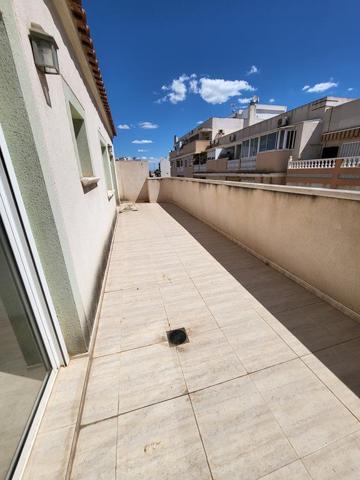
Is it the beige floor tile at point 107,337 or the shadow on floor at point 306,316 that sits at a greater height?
the beige floor tile at point 107,337

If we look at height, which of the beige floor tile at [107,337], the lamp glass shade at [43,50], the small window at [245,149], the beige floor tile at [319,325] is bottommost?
the beige floor tile at [319,325]

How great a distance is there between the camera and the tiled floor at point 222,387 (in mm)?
1298

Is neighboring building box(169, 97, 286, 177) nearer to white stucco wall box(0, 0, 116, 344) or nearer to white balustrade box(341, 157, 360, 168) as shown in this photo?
white balustrade box(341, 157, 360, 168)

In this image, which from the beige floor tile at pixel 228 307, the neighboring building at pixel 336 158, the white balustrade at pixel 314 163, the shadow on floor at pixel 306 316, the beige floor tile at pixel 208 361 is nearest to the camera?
the beige floor tile at pixel 208 361

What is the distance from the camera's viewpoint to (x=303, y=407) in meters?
1.58

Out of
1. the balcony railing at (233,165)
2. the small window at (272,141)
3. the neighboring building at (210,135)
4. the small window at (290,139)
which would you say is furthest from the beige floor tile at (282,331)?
the neighboring building at (210,135)

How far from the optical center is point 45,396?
1.63 m

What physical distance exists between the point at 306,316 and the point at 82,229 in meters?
2.99

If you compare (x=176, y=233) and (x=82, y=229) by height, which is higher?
(x=82, y=229)

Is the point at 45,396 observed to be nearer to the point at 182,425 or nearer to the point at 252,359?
the point at 182,425

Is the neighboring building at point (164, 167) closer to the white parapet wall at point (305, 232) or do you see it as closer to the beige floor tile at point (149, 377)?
the white parapet wall at point (305, 232)

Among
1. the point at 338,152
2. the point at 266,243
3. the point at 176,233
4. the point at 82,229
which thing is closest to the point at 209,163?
the point at 338,152

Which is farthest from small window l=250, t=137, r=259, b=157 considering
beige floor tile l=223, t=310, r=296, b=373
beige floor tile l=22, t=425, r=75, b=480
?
→ beige floor tile l=22, t=425, r=75, b=480

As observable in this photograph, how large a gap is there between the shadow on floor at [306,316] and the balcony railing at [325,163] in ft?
36.9
